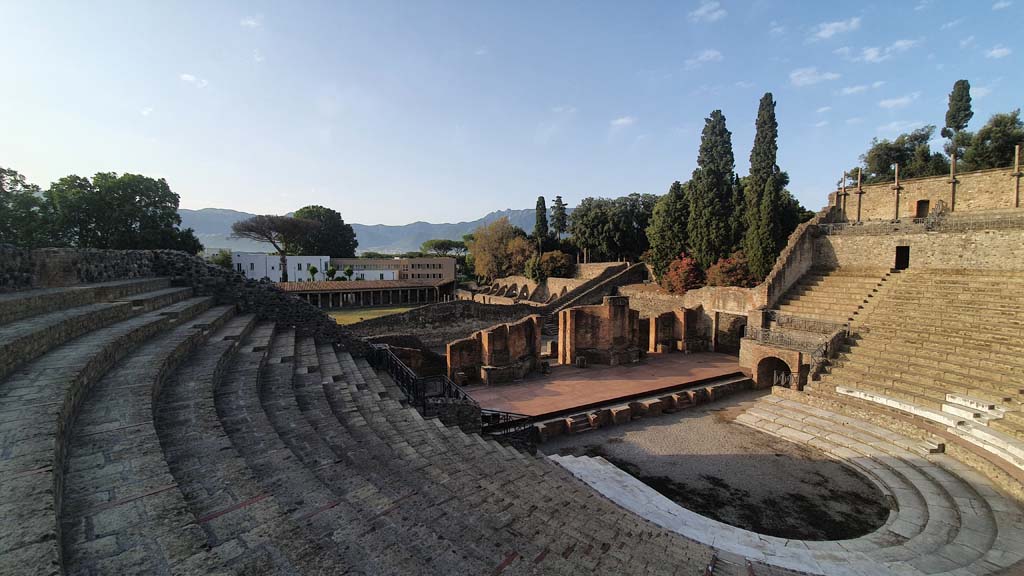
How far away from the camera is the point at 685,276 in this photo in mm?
28734

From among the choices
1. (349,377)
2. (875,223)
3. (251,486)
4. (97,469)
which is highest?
(875,223)

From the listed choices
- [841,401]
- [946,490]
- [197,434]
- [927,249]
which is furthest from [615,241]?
[197,434]

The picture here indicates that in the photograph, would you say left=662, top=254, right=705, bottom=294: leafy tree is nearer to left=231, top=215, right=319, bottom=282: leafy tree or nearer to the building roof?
the building roof

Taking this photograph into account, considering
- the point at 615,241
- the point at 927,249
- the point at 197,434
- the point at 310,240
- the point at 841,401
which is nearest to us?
the point at 197,434

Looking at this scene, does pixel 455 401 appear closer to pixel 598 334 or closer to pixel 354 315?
pixel 598 334

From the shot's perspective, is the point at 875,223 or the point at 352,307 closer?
the point at 875,223

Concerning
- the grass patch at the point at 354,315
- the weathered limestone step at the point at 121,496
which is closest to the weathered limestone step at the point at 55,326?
the weathered limestone step at the point at 121,496

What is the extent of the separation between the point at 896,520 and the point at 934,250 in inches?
691

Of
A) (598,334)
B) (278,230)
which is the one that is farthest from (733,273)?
(278,230)

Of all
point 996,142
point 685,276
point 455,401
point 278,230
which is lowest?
point 455,401

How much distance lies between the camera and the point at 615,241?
134 ft

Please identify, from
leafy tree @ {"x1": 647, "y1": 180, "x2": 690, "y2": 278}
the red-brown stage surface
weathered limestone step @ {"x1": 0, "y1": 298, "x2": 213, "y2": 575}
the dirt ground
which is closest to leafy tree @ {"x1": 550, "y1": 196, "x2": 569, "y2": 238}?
leafy tree @ {"x1": 647, "y1": 180, "x2": 690, "y2": 278}

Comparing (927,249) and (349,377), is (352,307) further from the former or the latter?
(927,249)

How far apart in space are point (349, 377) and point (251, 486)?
21.6 ft
